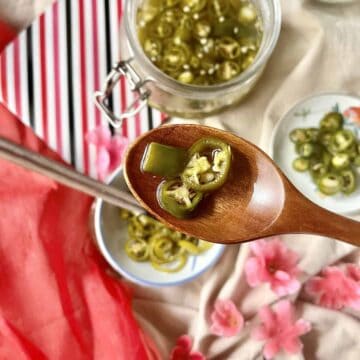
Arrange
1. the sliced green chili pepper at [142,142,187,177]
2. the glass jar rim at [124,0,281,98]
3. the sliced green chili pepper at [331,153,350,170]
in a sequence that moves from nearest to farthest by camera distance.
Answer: the sliced green chili pepper at [142,142,187,177] < the glass jar rim at [124,0,281,98] < the sliced green chili pepper at [331,153,350,170]

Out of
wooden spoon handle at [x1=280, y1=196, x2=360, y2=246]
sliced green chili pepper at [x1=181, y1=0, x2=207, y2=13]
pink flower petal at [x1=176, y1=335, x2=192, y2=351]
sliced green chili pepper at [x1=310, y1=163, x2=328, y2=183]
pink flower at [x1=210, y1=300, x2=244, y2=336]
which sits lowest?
pink flower petal at [x1=176, y1=335, x2=192, y2=351]

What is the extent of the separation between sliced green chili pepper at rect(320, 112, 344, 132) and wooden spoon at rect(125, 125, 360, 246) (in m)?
0.27

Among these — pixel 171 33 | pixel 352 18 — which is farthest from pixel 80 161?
pixel 352 18

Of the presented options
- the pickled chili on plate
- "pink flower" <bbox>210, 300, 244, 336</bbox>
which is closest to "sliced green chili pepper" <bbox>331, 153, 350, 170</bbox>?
the pickled chili on plate

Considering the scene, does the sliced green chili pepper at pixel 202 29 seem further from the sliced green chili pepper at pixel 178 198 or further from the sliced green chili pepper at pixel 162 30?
the sliced green chili pepper at pixel 178 198

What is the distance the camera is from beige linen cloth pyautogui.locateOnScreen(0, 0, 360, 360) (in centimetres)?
105

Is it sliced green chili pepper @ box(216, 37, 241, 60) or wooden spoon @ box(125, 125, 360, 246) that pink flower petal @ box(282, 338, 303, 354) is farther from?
sliced green chili pepper @ box(216, 37, 241, 60)

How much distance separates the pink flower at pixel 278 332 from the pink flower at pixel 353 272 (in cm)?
9

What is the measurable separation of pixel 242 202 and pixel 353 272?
31cm

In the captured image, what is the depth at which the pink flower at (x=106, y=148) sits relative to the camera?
3.44ft

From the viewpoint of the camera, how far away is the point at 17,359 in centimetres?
99

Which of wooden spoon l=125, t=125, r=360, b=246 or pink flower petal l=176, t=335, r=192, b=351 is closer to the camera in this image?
wooden spoon l=125, t=125, r=360, b=246

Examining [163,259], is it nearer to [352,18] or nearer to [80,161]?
[80,161]

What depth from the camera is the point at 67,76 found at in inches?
41.5
